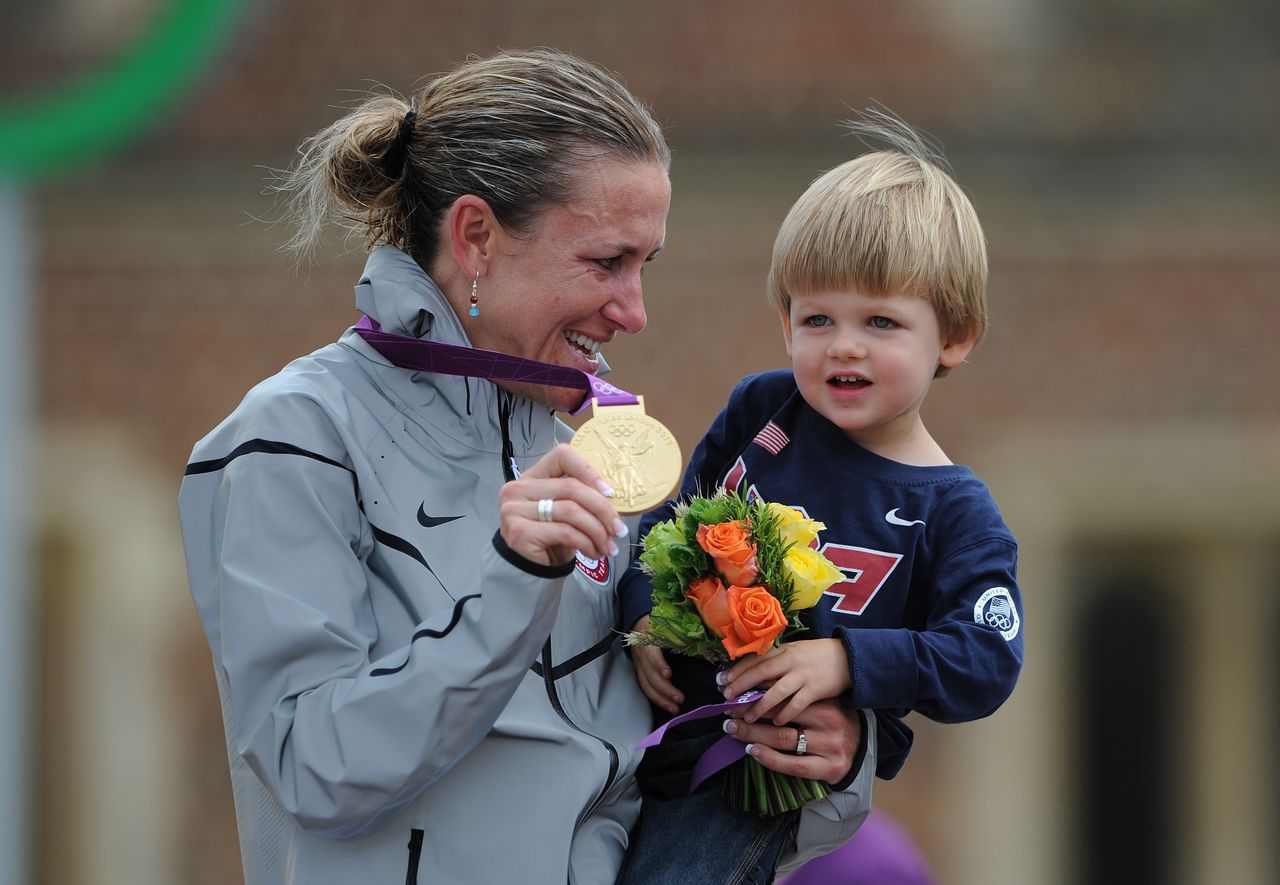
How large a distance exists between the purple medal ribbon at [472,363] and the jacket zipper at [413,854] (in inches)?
25.8

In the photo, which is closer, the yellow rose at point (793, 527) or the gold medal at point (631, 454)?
the gold medal at point (631, 454)

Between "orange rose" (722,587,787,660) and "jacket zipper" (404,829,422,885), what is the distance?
49cm

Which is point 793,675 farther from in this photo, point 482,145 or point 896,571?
point 482,145

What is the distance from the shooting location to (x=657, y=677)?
2.70m

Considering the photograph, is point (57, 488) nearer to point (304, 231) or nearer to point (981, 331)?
point (304, 231)

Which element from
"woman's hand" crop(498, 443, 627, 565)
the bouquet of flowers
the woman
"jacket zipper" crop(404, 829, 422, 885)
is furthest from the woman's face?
"jacket zipper" crop(404, 829, 422, 885)

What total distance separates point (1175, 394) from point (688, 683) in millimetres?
5421

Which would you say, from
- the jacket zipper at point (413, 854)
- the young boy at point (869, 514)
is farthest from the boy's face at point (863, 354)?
the jacket zipper at point (413, 854)

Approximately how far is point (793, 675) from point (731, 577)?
0.16m

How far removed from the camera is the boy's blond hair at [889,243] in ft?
8.80

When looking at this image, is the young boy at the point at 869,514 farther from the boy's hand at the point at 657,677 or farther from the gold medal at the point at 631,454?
the gold medal at the point at 631,454

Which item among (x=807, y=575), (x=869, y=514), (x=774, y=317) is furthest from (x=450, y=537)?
(x=774, y=317)

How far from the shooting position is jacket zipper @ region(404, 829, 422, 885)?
2.42 meters

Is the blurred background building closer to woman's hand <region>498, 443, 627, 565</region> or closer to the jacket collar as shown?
the jacket collar
